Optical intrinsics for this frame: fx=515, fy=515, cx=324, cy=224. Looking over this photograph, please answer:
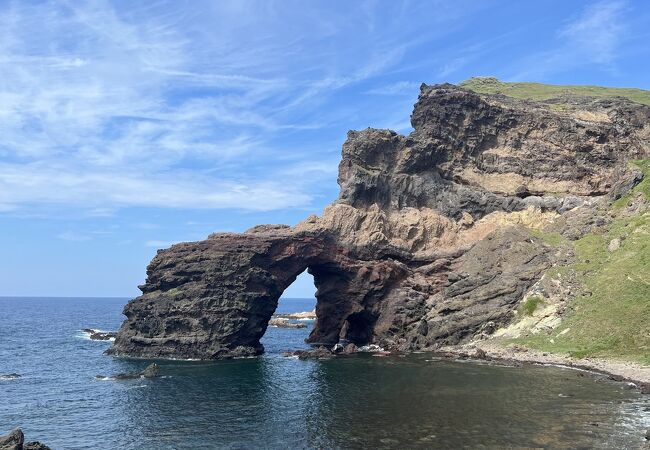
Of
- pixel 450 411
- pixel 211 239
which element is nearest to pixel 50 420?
pixel 450 411

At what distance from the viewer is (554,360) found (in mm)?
67500

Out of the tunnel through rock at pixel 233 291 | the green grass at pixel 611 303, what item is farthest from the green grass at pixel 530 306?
the tunnel through rock at pixel 233 291

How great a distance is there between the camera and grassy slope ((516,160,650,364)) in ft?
212

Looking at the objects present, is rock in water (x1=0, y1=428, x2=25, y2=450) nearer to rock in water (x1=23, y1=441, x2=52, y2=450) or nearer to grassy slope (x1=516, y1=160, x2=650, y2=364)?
rock in water (x1=23, y1=441, x2=52, y2=450)

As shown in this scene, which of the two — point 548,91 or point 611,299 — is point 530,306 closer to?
point 611,299

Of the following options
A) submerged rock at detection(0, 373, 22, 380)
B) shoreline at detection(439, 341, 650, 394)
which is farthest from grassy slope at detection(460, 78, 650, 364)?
submerged rock at detection(0, 373, 22, 380)

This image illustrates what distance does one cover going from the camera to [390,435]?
39438 millimetres

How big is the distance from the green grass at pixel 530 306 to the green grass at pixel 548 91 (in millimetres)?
68534

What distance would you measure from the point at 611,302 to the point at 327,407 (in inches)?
1783

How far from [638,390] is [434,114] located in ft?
251

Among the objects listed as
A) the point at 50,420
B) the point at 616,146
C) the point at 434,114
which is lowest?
the point at 50,420

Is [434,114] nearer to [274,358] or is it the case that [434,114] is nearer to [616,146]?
[616,146]

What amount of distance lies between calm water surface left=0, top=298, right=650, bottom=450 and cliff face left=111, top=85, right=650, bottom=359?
1437 centimetres

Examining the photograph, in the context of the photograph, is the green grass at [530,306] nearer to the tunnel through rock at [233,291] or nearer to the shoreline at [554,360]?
the shoreline at [554,360]
